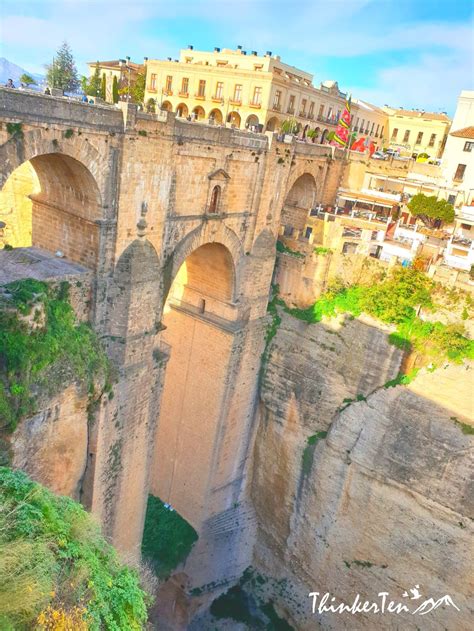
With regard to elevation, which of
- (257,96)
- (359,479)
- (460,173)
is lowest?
(359,479)

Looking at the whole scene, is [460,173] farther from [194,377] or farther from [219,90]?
[194,377]

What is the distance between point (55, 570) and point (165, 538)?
494 inches

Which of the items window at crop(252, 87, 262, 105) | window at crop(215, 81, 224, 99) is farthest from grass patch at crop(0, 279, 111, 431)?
window at crop(215, 81, 224, 99)

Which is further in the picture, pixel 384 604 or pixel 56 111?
pixel 384 604

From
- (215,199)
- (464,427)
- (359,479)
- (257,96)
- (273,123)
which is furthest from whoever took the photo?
(273,123)

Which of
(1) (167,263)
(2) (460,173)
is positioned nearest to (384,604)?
(1) (167,263)

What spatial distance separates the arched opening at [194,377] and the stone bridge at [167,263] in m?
0.04

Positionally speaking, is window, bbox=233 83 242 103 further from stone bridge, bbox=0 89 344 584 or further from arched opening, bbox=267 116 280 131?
stone bridge, bbox=0 89 344 584

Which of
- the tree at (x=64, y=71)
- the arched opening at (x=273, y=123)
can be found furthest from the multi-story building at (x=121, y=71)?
the arched opening at (x=273, y=123)

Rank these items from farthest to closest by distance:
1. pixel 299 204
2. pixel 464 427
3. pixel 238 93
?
pixel 238 93 < pixel 299 204 < pixel 464 427

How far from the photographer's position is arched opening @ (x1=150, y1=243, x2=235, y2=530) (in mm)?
15297

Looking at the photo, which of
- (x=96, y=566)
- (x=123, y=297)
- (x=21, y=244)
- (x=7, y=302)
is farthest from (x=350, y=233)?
(x=96, y=566)

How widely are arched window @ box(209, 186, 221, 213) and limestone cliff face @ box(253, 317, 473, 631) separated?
532 centimetres

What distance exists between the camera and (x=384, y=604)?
15.0m
